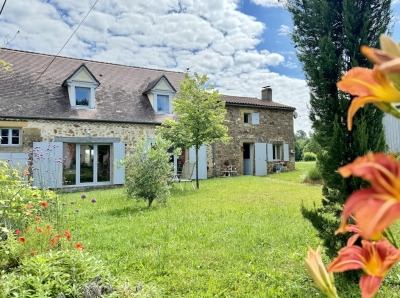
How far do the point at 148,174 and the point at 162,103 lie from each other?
27.3 ft

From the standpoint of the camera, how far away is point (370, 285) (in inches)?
20.2

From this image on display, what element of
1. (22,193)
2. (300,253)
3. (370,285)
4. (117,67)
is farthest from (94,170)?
(370,285)

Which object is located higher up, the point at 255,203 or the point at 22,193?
the point at 22,193

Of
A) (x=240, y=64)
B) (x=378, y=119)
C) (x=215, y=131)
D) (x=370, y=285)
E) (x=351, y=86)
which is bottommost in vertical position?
(x=370, y=285)

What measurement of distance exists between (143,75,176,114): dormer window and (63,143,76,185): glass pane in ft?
15.2

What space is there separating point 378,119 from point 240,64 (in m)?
10.1

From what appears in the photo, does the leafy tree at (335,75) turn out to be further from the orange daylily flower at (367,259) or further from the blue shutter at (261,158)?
the blue shutter at (261,158)

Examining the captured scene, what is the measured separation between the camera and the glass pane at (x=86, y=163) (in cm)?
1308

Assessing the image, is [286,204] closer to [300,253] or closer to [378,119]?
[300,253]

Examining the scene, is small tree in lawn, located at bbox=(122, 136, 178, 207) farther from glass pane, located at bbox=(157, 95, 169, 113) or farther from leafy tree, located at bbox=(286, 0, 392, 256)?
glass pane, located at bbox=(157, 95, 169, 113)

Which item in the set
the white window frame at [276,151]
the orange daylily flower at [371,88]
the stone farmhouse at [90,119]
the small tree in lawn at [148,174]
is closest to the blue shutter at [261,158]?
the stone farmhouse at [90,119]

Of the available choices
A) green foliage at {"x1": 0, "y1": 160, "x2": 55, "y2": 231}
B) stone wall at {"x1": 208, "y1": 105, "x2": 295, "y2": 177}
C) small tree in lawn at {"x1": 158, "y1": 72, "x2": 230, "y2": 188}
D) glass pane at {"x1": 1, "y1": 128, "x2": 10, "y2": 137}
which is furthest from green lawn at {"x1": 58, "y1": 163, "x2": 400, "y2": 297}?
stone wall at {"x1": 208, "y1": 105, "x2": 295, "y2": 177}

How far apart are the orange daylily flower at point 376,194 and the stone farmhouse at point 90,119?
35.7 feet

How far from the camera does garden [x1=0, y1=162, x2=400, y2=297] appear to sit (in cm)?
287
